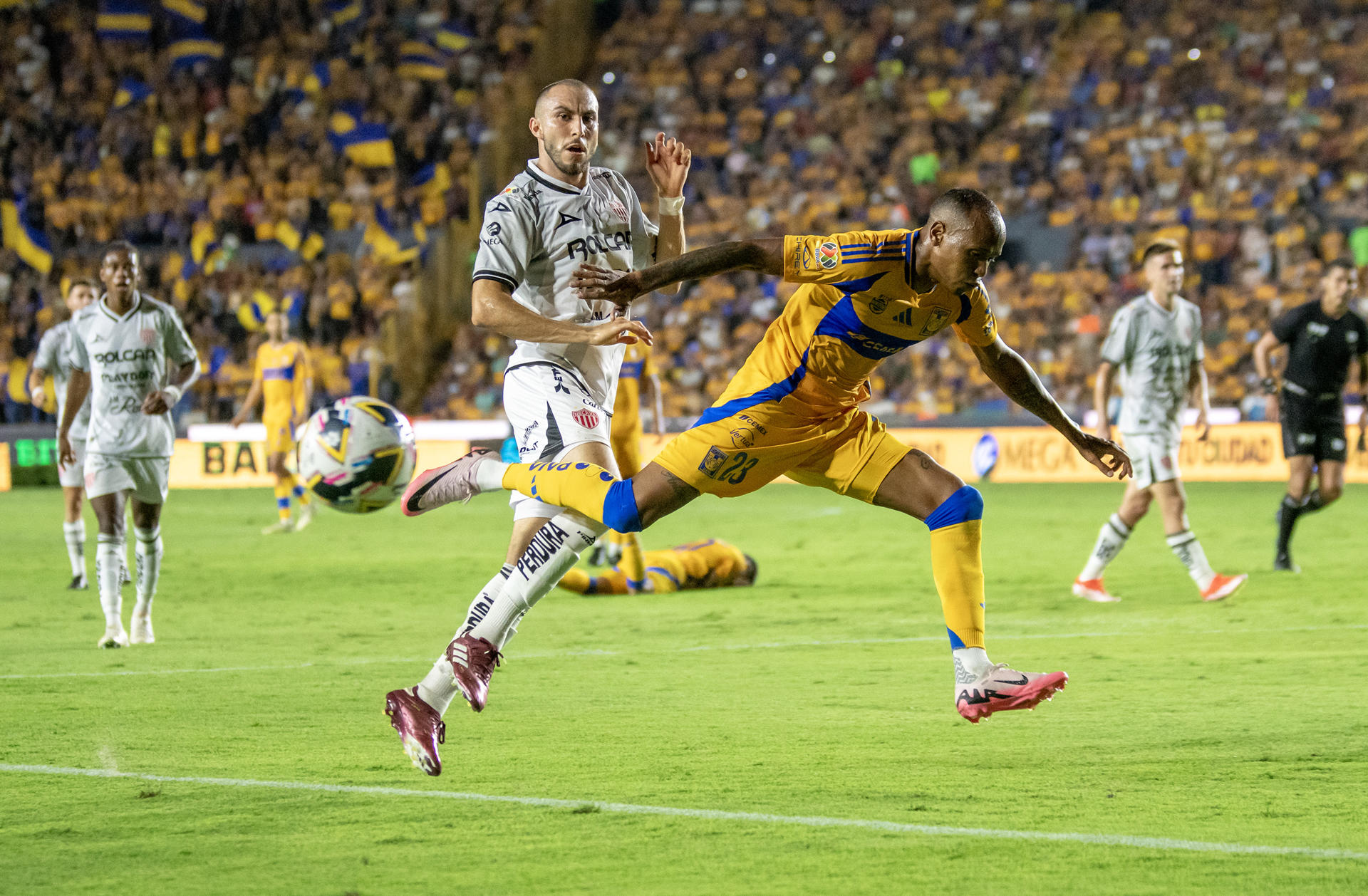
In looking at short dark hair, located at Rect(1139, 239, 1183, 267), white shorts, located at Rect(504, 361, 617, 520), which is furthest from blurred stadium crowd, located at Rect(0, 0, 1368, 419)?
white shorts, located at Rect(504, 361, 617, 520)

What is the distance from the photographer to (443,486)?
21.5ft

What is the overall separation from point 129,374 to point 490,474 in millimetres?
4395

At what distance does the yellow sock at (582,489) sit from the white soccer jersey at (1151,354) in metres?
6.87

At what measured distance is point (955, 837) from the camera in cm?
485

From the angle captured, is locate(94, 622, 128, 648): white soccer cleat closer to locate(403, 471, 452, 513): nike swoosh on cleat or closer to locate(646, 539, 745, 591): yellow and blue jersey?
locate(403, 471, 452, 513): nike swoosh on cleat

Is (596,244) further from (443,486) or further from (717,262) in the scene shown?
(717,262)

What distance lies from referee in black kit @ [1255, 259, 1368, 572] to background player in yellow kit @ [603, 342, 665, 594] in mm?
5097

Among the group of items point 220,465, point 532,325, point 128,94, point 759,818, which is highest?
point 128,94

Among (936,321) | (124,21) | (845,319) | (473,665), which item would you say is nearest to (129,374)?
(473,665)

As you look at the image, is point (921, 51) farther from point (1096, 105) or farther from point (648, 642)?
point (648, 642)

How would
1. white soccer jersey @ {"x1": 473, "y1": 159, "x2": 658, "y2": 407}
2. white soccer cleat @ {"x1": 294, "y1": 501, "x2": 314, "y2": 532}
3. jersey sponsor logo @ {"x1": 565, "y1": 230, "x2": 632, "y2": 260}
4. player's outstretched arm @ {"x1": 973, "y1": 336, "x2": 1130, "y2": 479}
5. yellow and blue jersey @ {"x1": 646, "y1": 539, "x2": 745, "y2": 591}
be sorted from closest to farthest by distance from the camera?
player's outstretched arm @ {"x1": 973, "y1": 336, "x2": 1130, "y2": 479} < white soccer jersey @ {"x1": 473, "y1": 159, "x2": 658, "y2": 407} < jersey sponsor logo @ {"x1": 565, "y1": 230, "x2": 632, "y2": 260} < yellow and blue jersey @ {"x1": 646, "y1": 539, "x2": 745, "y2": 591} < white soccer cleat @ {"x1": 294, "y1": 501, "x2": 314, "y2": 532}

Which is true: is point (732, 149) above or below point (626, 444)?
above

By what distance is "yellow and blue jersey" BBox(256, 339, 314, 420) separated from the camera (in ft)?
63.5

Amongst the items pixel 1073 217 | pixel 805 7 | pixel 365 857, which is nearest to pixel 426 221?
pixel 805 7
